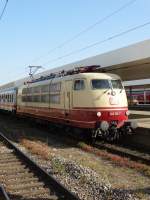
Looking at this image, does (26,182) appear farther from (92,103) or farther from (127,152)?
(92,103)

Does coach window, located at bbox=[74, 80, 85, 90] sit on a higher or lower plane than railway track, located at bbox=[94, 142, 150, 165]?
higher

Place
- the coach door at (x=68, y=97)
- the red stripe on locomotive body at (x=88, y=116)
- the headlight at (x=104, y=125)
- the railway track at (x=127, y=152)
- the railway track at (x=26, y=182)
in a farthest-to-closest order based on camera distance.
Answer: the coach door at (x=68, y=97)
the red stripe on locomotive body at (x=88, y=116)
the headlight at (x=104, y=125)
the railway track at (x=127, y=152)
the railway track at (x=26, y=182)

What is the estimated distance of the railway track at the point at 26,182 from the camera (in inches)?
337

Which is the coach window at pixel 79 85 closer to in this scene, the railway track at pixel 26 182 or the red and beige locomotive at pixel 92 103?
the red and beige locomotive at pixel 92 103

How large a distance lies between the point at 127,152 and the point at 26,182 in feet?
20.2

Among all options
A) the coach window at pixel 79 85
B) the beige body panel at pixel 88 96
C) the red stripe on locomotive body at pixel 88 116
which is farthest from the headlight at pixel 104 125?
the coach window at pixel 79 85

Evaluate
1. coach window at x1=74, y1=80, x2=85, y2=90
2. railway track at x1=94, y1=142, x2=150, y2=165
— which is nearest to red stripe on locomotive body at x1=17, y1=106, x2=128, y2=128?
coach window at x1=74, y1=80, x2=85, y2=90

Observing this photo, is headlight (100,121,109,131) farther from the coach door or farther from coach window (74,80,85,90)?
the coach door

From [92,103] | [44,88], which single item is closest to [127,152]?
[92,103]

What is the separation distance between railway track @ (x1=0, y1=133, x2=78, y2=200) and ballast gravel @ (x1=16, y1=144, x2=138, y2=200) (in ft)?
1.06

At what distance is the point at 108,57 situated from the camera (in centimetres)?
2411

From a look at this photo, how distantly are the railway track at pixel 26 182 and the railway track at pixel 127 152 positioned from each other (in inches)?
137

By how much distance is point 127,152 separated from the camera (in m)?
15.2

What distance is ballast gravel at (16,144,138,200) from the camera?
28.3 ft
